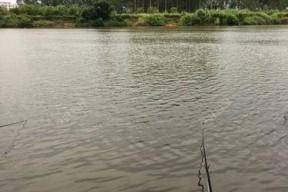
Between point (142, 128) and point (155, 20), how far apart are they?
126 meters

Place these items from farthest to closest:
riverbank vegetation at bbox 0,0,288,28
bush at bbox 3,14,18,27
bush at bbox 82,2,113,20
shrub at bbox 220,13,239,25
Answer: shrub at bbox 220,13,239,25 → bush at bbox 3,14,18,27 → riverbank vegetation at bbox 0,0,288,28 → bush at bbox 82,2,113,20

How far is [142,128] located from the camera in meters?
20.6

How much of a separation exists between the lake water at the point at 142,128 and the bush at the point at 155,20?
103243mm

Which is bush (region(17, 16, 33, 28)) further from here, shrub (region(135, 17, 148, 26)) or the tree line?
the tree line

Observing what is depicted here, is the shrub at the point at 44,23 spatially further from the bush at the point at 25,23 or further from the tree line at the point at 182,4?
the tree line at the point at 182,4

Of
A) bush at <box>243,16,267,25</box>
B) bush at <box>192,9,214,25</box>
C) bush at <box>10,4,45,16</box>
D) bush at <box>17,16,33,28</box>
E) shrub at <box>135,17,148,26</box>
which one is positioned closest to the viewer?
bush at <box>192,9,214,25</box>

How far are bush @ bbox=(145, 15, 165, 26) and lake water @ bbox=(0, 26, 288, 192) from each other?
339 ft

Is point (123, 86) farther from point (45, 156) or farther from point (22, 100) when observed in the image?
point (45, 156)

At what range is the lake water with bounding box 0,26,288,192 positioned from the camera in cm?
1467

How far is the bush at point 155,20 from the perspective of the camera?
142500 mm

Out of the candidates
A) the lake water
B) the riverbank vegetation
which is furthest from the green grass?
the lake water

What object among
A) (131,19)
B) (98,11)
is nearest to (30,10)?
(98,11)

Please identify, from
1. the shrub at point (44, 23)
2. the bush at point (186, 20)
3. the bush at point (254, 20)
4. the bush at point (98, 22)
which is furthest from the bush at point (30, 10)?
the bush at point (254, 20)

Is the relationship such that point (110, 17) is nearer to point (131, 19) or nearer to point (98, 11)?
point (98, 11)
